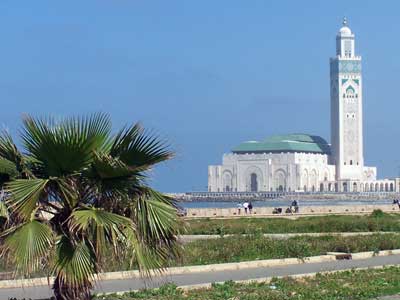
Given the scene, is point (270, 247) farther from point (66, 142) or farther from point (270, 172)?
point (270, 172)

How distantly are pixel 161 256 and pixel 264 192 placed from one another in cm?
16122

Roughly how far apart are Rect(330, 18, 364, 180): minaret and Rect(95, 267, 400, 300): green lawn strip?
16558 centimetres

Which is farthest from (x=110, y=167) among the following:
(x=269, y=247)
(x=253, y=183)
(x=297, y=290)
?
(x=253, y=183)

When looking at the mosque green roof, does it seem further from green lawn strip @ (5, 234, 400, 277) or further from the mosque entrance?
green lawn strip @ (5, 234, 400, 277)

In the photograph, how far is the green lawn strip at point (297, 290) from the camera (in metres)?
12.6

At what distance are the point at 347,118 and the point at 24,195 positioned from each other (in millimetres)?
175767

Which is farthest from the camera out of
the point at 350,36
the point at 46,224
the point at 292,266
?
the point at 350,36

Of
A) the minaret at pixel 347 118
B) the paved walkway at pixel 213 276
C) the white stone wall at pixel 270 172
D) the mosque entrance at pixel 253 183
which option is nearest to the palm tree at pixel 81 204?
the paved walkway at pixel 213 276

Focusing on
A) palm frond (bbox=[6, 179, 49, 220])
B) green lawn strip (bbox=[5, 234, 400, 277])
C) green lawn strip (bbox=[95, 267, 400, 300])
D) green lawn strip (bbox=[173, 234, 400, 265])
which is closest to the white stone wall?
green lawn strip (bbox=[5, 234, 400, 277])

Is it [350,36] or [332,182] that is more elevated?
[350,36]

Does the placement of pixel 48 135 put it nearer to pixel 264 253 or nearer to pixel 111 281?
pixel 111 281

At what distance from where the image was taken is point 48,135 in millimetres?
9539

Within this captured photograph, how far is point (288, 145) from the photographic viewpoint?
176 metres

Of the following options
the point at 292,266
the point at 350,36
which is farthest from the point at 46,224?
the point at 350,36
